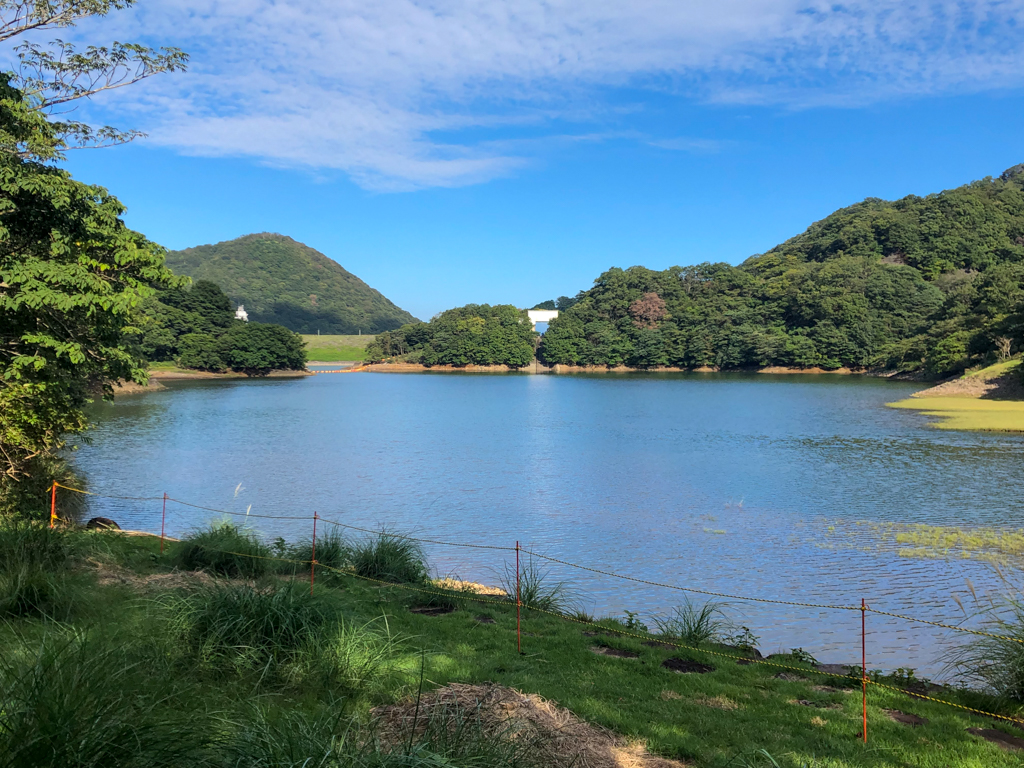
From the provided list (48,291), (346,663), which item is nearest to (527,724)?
(346,663)

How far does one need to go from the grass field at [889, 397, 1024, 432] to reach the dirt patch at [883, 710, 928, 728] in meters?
34.6

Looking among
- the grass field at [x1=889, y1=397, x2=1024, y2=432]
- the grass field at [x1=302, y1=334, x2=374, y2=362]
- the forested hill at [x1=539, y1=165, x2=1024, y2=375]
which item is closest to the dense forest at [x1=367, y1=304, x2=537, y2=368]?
the forested hill at [x1=539, y1=165, x2=1024, y2=375]

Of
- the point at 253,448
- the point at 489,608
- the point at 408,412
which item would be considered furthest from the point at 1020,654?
the point at 408,412

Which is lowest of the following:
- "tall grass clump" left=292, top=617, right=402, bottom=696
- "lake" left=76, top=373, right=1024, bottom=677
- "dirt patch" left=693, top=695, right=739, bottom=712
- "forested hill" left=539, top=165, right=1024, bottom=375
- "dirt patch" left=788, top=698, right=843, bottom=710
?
"lake" left=76, top=373, right=1024, bottom=677

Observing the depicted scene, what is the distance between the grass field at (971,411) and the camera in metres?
36.1

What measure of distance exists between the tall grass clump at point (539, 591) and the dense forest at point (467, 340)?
402ft

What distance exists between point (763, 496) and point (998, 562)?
796 centimetres

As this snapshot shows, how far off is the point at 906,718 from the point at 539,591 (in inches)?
240

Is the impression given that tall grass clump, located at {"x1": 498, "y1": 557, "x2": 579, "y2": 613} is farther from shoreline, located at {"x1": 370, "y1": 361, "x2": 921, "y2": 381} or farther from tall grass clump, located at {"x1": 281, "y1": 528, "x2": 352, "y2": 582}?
shoreline, located at {"x1": 370, "y1": 361, "x2": 921, "y2": 381}

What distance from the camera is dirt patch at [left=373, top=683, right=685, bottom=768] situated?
4.72m

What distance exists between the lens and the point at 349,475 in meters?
25.2

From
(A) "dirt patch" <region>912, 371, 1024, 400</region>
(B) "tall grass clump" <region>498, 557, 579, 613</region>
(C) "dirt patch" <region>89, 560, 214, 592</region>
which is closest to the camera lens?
(C) "dirt patch" <region>89, 560, 214, 592</region>

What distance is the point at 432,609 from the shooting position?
941 centimetres

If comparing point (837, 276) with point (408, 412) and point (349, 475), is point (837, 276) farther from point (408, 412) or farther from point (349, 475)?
point (349, 475)
